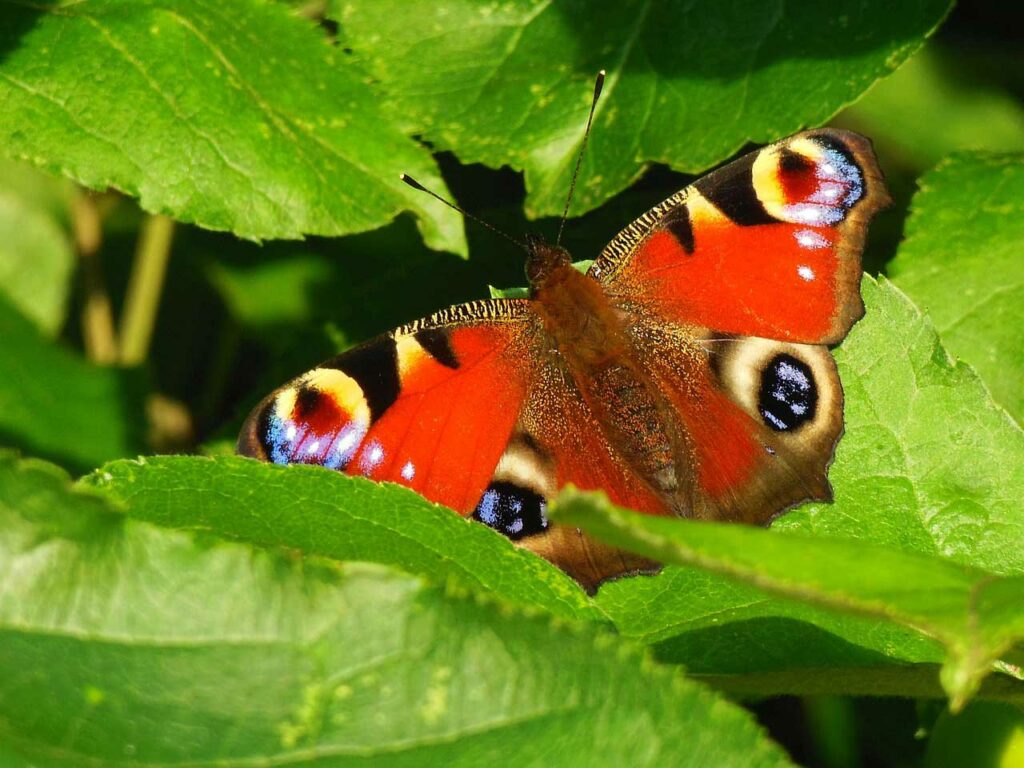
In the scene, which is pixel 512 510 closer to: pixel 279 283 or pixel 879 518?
pixel 879 518

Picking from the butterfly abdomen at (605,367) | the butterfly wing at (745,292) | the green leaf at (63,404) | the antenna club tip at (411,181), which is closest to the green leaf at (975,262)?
the butterfly wing at (745,292)

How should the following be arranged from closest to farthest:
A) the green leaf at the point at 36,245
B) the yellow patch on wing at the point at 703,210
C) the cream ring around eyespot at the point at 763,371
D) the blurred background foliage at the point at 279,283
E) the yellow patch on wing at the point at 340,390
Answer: the cream ring around eyespot at the point at 763,371 < the yellow patch on wing at the point at 340,390 < the yellow patch on wing at the point at 703,210 < the blurred background foliage at the point at 279,283 < the green leaf at the point at 36,245

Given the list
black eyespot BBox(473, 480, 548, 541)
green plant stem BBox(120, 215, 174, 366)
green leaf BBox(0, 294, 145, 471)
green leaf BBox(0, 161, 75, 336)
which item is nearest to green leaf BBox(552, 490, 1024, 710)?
black eyespot BBox(473, 480, 548, 541)

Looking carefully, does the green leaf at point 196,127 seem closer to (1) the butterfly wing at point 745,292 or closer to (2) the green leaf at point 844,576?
(1) the butterfly wing at point 745,292

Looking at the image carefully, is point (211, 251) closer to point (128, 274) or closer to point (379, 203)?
point (128, 274)

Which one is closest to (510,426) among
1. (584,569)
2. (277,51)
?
(584,569)

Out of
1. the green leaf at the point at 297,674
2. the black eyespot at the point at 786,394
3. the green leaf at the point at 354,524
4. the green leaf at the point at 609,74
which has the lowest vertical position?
the green leaf at the point at 297,674

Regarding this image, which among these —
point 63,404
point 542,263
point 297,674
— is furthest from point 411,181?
point 63,404

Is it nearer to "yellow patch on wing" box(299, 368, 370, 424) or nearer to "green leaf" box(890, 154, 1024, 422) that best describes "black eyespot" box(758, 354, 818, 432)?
"green leaf" box(890, 154, 1024, 422)
